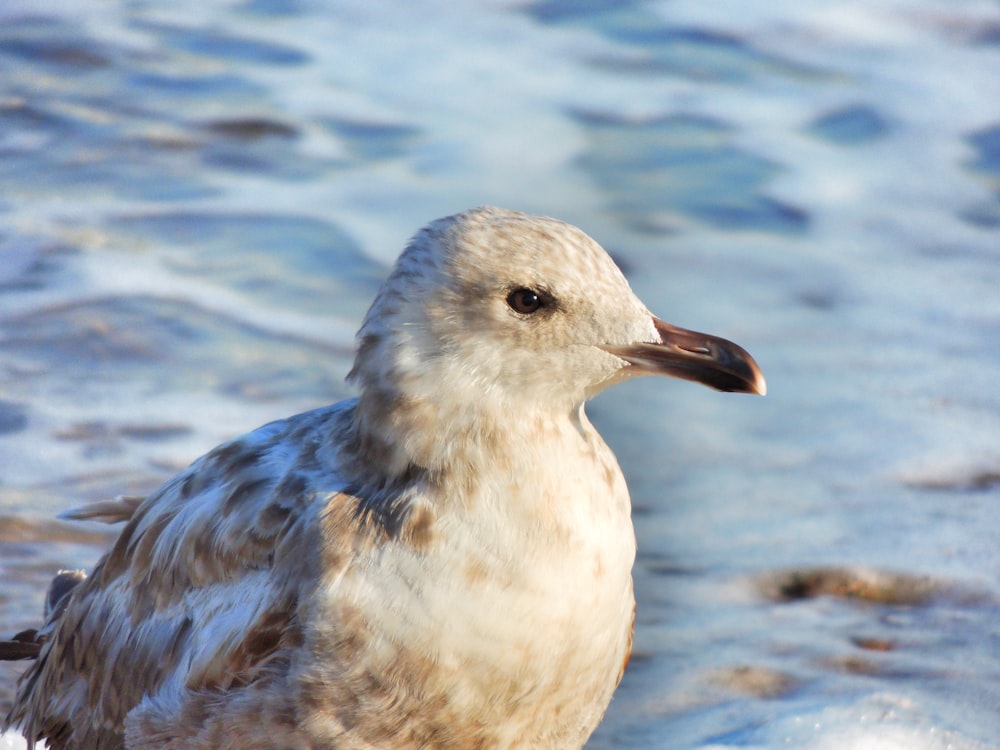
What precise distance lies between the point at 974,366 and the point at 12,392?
4009mm

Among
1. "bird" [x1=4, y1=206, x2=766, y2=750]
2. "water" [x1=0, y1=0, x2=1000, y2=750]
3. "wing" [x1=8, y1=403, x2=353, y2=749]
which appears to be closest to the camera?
"bird" [x1=4, y1=206, x2=766, y2=750]

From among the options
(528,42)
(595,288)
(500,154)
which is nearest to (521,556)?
(595,288)

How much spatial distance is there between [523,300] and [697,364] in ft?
1.32

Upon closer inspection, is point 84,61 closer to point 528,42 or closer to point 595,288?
point 528,42

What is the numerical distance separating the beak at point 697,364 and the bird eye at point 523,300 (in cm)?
18

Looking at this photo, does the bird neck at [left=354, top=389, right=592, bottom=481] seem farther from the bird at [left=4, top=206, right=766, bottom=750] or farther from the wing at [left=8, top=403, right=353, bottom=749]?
the wing at [left=8, top=403, right=353, bottom=749]

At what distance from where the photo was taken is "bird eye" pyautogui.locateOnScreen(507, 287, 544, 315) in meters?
3.09

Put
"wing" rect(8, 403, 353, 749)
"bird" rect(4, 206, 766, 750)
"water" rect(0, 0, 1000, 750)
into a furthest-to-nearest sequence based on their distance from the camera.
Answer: "water" rect(0, 0, 1000, 750) → "wing" rect(8, 403, 353, 749) → "bird" rect(4, 206, 766, 750)

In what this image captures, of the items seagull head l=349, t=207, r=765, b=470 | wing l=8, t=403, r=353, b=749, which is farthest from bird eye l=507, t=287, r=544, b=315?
wing l=8, t=403, r=353, b=749

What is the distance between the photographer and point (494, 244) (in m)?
3.10

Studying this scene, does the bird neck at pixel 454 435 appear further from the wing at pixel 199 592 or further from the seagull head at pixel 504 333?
the wing at pixel 199 592

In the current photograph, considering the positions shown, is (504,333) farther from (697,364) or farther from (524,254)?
(697,364)

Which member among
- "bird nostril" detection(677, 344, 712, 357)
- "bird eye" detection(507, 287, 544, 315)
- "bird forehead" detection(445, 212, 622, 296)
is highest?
"bird forehead" detection(445, 212, 622, 296)

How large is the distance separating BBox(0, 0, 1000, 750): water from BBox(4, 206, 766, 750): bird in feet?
4.07
